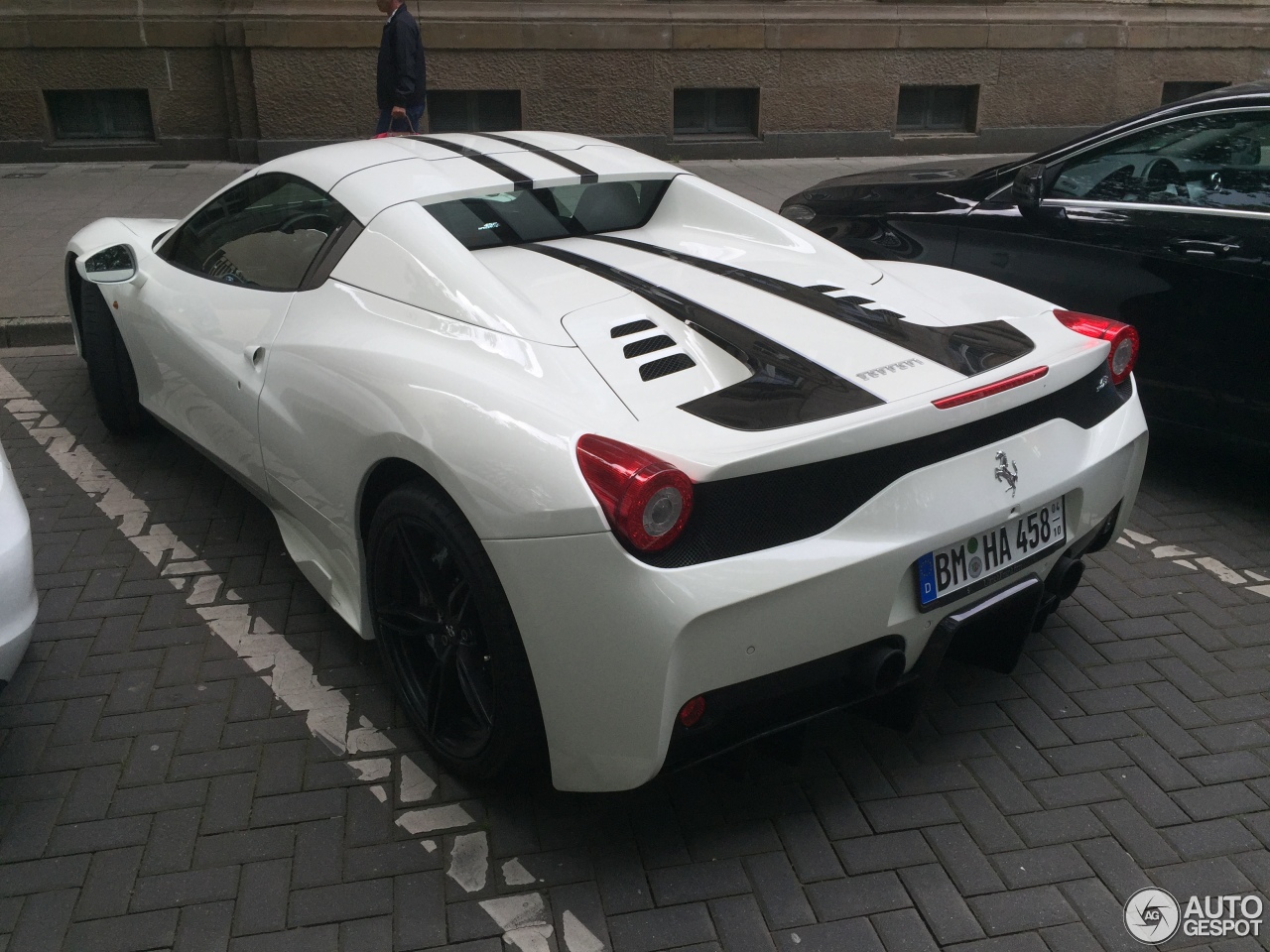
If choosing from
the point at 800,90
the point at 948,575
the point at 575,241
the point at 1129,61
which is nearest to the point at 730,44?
the point at 800,90

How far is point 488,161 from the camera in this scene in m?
3.74

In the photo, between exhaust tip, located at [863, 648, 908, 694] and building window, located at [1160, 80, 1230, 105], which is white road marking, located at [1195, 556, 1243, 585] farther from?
building window, located at [1160, 80, 1230, 105]

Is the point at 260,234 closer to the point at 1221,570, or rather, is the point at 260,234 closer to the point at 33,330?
the point at 33,330

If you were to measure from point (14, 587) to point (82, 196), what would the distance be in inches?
311

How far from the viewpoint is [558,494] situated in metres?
2.35

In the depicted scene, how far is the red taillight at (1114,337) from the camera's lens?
314 centimetres

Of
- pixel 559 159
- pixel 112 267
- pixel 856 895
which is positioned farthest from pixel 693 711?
pixel 112 267

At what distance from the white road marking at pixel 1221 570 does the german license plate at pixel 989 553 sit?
1392 mm

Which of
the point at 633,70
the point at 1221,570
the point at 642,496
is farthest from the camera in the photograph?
the point at 633,70

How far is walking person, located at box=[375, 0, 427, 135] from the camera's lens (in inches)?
365

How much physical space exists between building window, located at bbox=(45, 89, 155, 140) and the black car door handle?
993cm

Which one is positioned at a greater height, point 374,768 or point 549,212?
point 549,212

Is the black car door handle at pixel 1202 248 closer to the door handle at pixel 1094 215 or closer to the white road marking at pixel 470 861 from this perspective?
the door handle at pixel 1094 215

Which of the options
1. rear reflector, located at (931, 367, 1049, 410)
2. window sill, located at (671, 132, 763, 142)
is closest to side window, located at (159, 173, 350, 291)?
rear reflector, located at (931, 367, 1049, 410)
